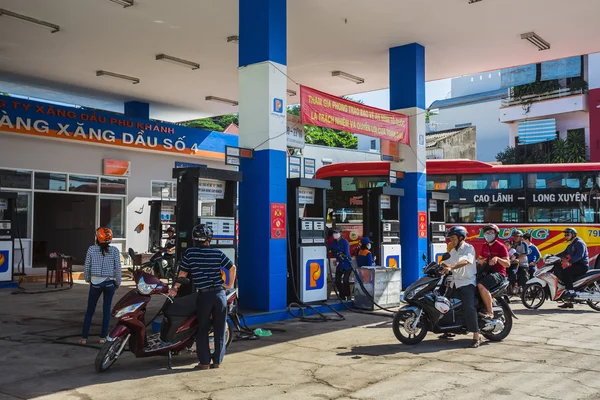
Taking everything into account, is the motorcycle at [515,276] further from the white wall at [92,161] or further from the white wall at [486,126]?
the white wall at [486,126]

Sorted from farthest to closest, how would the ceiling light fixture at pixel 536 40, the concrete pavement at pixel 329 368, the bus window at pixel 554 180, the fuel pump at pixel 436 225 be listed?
the bus window at pixel 554 180 < the fuel pump at pixel 436 225 < the ceiling light fixture at pixel 536 40 < the concrete pavement at pixel 329 368

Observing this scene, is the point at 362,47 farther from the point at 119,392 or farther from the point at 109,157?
the point at 119,392

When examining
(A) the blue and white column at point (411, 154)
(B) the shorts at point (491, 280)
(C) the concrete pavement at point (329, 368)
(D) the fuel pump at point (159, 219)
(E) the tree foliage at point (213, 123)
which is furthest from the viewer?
(E) the tree foliage at point (213, 123)

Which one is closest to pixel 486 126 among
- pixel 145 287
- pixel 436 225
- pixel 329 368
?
pixel 436 225

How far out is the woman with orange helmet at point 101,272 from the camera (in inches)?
300

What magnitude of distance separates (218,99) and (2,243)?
880 centimetres

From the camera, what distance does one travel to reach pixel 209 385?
18.8ft

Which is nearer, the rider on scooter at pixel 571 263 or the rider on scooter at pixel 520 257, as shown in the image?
the rider on scooter at pixel 571 263

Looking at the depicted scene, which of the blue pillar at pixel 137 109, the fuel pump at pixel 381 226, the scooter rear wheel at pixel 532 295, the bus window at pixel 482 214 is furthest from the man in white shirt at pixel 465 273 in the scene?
the blue pillar at pixel 137 109

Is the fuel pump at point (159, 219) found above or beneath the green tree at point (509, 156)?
beneath

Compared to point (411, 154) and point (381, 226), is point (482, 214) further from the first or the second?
point (381, 226)

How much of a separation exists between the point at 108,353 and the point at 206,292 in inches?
45.5

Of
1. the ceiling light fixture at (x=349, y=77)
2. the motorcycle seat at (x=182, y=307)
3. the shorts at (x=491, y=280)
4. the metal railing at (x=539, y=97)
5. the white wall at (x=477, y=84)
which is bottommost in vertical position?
the motorcycle seat at (x=182, y=307)

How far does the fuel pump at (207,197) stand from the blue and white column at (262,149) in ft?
2.50
